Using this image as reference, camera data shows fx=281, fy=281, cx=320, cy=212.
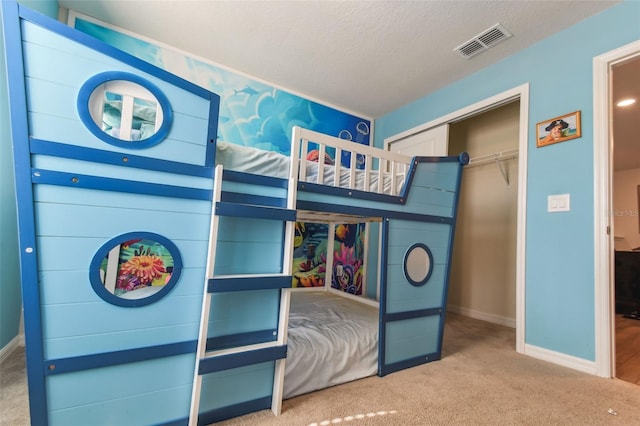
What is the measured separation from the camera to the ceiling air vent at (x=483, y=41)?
2.19m

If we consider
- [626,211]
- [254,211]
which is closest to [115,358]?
[254,211]

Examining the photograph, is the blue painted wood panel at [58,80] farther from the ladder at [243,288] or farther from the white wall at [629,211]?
the white wall at [629,211]

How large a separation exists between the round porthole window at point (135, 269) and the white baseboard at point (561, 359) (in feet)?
8.27

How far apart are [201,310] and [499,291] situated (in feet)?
10.4

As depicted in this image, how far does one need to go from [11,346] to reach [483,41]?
404cm

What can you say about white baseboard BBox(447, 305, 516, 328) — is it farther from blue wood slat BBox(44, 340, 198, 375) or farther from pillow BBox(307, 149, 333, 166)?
blue wood slat BBox(44, 340, 198, 375)

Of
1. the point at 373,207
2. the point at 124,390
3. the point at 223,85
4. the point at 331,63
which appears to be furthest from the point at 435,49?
the point at 124,390

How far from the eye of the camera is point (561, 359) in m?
1.97

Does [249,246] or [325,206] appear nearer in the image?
[249,246]

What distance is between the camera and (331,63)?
2721 millimetres

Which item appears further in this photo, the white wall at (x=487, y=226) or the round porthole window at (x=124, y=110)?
the white wall at (x=487, y=226)

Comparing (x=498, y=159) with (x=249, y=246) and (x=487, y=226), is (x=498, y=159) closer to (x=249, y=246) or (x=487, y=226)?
(x=487, y=226)

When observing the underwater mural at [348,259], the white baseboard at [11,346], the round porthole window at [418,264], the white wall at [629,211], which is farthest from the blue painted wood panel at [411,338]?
the white wall at [629,211]

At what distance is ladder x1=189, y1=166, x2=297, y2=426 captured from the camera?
116cm
